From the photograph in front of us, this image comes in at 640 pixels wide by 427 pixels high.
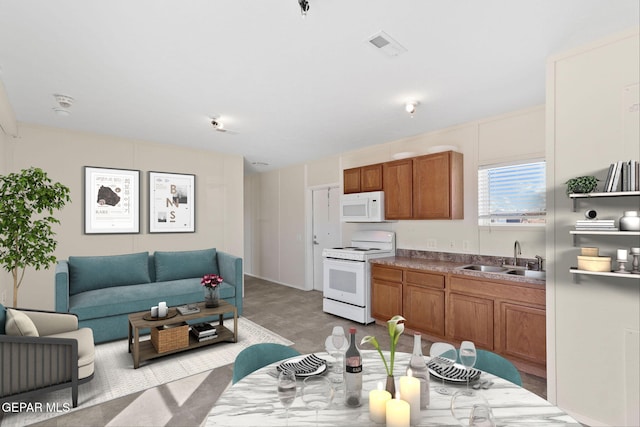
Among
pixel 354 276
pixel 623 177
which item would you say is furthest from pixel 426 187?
pixel 623 177

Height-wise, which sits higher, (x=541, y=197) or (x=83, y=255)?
(x=541, y=197)

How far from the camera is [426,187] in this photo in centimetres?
397

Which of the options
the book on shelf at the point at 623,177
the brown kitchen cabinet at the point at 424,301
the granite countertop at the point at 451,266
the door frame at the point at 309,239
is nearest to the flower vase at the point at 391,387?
the book on shelf at the point at 623,177

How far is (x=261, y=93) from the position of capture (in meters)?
3.02

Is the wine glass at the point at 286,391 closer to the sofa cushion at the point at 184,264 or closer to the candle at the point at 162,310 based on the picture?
the candle at the point at 162,310

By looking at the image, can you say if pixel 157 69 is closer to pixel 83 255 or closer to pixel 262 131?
pixel 262 131

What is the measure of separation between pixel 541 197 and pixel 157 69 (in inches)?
150

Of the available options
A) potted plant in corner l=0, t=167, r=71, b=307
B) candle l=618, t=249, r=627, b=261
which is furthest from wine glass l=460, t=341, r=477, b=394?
potted plant in corner l=0, t=167, r=71, b=307

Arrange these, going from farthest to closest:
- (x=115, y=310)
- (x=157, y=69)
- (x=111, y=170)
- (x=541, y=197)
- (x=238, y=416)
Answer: (x=111, y=170)
(x=115, y=310)
(x=541, y=197)
(x=157, y=69)
(x=238, y=416)

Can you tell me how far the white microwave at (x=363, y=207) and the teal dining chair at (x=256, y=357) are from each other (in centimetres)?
299

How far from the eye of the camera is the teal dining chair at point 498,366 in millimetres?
1538

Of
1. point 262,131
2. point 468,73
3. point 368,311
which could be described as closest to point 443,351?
point 468,73

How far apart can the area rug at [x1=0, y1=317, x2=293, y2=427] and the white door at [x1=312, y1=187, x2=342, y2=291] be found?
2.39 meters

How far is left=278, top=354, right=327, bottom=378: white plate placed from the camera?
55.3 inches
